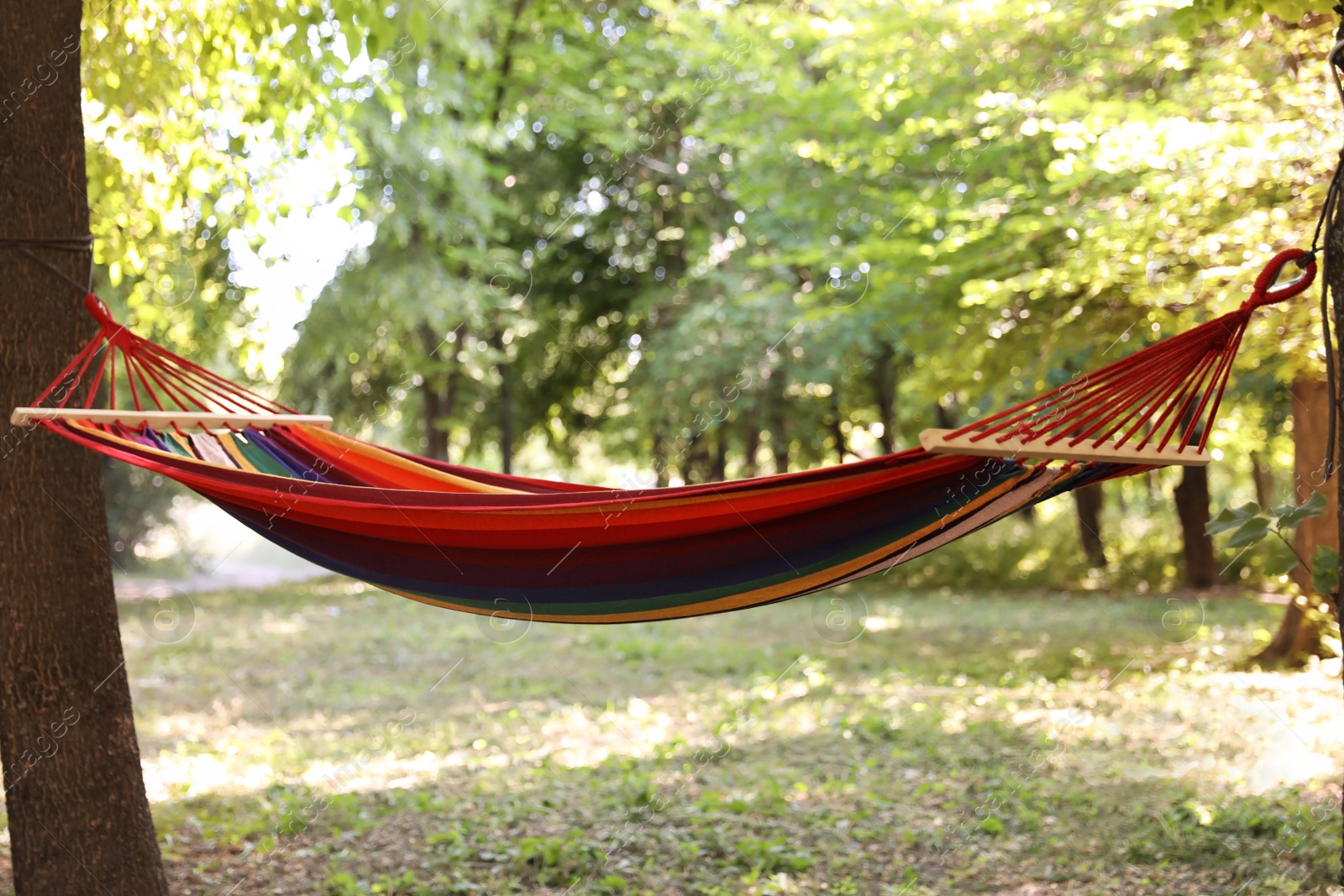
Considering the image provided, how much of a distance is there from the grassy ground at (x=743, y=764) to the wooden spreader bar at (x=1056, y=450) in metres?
1.14

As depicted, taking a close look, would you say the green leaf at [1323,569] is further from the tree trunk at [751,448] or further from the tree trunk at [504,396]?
the tree trunk at [504,396]

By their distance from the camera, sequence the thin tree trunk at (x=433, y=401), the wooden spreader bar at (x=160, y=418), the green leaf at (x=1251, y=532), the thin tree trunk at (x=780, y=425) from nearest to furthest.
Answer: the wooden spreader bar at (x=160, y=418)
the green leaf at (x=1251, y=532)
the thin tree trunk at (x=780, y=425)
the thin tree trunk at (x=433, y=401)

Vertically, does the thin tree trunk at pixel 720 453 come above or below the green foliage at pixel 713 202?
below

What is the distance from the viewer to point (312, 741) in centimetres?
371

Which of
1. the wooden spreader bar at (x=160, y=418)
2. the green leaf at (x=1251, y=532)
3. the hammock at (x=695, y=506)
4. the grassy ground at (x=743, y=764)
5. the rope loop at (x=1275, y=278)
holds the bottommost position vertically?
the grassy ground at (x=743, y=764)

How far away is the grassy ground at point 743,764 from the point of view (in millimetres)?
2416

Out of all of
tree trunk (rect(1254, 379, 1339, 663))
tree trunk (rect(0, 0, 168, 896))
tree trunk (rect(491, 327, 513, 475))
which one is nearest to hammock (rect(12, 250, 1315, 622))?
tree trunk (rect(0, 0, 168, 896))

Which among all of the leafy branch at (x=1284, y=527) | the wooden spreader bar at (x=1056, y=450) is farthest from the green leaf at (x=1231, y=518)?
the wooden spreader bar at (x=1056, y=450)

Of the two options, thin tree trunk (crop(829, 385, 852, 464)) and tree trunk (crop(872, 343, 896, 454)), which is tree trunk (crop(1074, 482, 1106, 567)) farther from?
thin tree trunk (crop(829, 385, 852, 464))

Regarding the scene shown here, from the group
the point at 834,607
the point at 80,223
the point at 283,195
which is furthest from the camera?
the point at 834,607

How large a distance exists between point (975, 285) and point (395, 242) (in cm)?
512

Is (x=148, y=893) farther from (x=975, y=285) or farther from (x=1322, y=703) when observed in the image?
(x=1322, y=703)

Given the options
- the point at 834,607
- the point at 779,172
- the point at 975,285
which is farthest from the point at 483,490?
the point at 834,607

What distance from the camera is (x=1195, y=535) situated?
24.5ft
